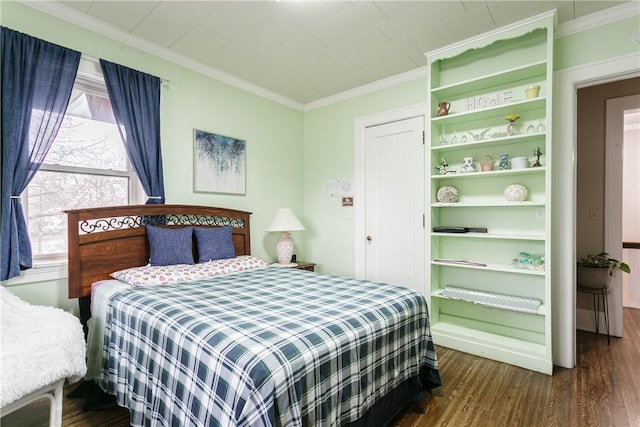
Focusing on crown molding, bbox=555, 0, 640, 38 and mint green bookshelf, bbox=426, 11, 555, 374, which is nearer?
crown molding, bbox=555, 0, 640, 38

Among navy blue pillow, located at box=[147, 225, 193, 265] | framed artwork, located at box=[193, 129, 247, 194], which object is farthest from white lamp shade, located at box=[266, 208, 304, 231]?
navy blue pillow, located at box=[147, 225, 193, 265]

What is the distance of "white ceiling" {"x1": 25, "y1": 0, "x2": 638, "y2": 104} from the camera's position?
2.28 metres

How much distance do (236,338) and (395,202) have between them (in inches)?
101

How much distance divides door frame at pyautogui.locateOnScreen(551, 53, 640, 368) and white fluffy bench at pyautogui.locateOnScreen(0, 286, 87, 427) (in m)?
3.18

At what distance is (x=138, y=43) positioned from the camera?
2.70 m

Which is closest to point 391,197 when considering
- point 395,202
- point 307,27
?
point 395,202

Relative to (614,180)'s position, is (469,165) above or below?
above

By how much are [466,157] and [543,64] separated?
0.89 metres

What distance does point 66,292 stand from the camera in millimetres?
2342

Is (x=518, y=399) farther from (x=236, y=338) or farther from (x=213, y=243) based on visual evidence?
(x=213, y=243)

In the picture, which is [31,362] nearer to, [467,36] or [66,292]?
[66,292]

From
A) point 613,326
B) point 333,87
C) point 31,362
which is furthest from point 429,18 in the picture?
point 613,326

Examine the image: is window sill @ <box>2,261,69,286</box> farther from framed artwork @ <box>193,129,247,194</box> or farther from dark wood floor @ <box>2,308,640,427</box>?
framed artwork @ <box>193,129,247,194</box>

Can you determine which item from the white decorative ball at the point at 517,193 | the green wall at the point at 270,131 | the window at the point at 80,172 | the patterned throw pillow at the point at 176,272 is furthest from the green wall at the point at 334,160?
the window at the point at 80,172
